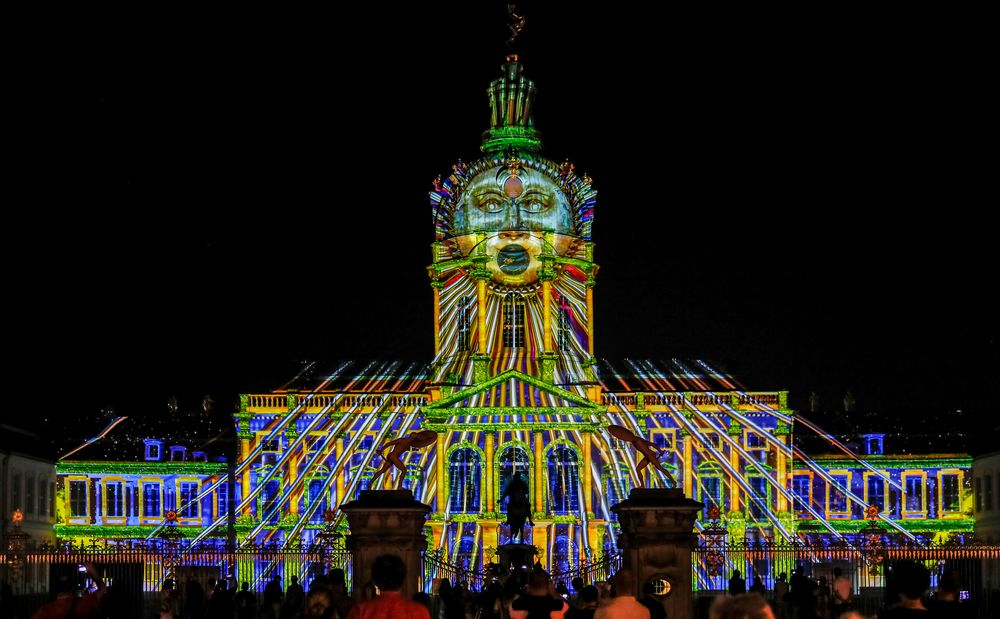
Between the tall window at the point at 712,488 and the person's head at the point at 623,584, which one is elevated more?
the tall window at the point at 712,488

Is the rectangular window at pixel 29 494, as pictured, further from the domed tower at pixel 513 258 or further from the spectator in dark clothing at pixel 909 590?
the spectator in dark clothing at pixel 909 590

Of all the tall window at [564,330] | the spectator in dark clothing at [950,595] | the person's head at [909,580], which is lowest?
the spectator in dark clothing at [950,595]

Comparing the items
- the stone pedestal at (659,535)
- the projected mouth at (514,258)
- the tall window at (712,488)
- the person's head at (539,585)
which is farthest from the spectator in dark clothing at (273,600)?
the projected mouth at (514,258)

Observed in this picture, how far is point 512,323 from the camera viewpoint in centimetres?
9544

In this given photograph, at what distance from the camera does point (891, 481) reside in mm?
91562

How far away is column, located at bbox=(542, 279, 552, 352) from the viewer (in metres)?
94.4

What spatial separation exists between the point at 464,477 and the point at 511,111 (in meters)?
19.2

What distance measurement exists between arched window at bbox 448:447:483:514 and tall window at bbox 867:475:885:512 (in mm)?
19427

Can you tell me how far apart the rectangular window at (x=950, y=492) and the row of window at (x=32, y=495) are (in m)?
42.0

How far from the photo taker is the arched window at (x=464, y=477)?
291ft

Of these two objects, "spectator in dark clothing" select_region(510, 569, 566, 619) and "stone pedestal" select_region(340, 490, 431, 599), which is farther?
"stone pedestal" select_region(340, 490, 431, 599)

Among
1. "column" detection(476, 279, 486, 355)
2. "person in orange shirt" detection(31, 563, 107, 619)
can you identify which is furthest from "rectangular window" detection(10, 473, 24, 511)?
"person in orange shirt" detection(31, 563, 107, 619)

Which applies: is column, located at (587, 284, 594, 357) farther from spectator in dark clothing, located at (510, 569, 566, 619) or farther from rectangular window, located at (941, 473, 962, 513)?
spectator in dark clothing, located at (510, 569, 566, 619)

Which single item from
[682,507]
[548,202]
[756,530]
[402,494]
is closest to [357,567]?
[402,494]
